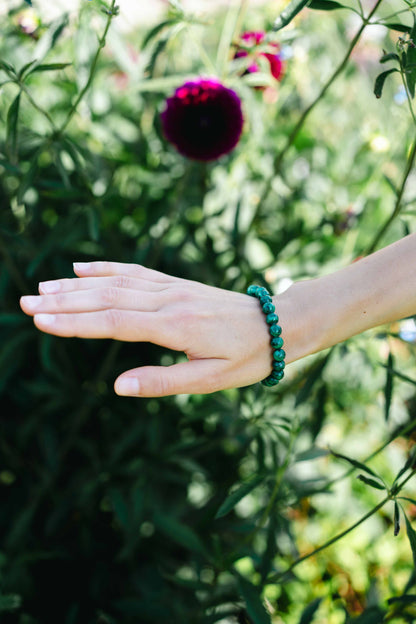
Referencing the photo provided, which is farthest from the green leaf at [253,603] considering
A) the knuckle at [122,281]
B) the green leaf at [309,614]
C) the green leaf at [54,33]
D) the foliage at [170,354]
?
the green leaf at [54,33]

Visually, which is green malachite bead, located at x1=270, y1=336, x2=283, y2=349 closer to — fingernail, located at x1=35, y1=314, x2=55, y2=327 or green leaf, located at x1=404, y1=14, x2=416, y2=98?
fingernail, located at x1=35, y1=314, x2=55, y2=327

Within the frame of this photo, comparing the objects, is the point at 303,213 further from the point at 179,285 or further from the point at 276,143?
the point at 179,285

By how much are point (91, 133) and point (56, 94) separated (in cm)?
20

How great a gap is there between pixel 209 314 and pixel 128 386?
124 mm

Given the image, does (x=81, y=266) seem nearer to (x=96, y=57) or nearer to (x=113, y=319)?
(x=113, y=319)

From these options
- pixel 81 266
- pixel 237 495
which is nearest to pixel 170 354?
pixel 237 495

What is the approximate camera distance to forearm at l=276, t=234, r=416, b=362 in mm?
613

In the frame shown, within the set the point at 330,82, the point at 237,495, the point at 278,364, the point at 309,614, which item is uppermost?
the point at 330,82

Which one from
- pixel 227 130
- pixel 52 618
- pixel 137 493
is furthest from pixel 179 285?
pixel 52 618

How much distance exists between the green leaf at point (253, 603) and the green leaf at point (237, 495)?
0.16 m

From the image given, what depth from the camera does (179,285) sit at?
61 cm

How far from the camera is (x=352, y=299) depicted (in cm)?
61

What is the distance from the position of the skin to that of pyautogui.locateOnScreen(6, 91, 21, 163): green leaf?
11.9 inches

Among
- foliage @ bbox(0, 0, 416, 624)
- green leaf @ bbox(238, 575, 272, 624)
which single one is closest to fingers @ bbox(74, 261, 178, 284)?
foliage @ bbox(0, 0, 416, 624)
